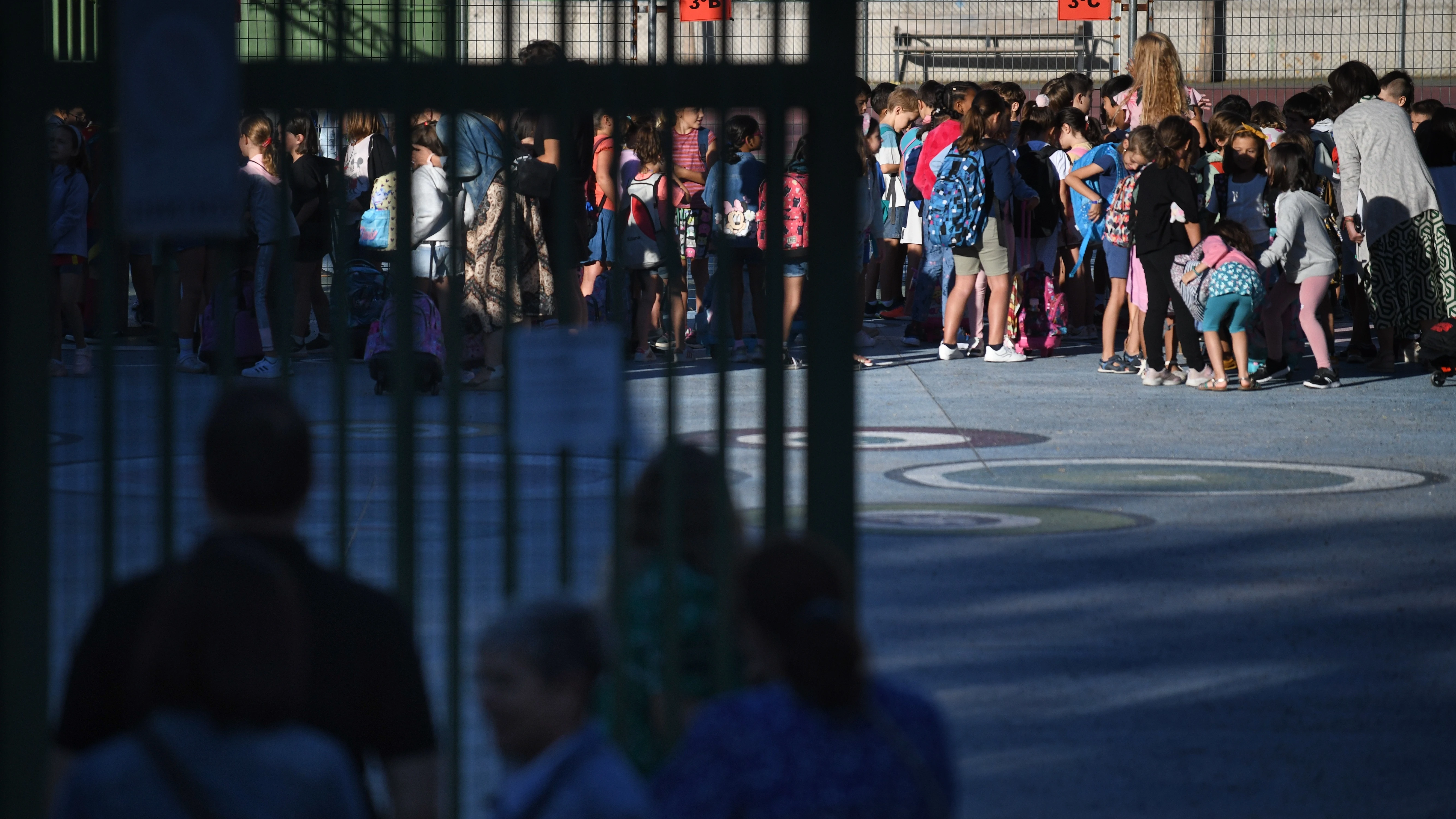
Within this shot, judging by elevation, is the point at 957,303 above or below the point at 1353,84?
below

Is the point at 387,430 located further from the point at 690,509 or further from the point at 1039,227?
the point at 690,509

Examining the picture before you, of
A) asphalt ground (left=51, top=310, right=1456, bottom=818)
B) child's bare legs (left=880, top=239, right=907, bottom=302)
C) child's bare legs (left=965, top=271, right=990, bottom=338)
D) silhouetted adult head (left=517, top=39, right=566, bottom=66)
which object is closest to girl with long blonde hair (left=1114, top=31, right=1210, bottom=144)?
→ child's bare legs (left=965, top=271, right=990, bottom=338)

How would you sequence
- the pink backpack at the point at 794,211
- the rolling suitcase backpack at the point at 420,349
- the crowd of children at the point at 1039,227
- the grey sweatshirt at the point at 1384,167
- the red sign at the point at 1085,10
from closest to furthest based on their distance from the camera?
the pink backpack at the point at 794,211, the rolling suitcase backpack at the point at 420,349, the crowd of children at the point at 1039,227, the grey sweatshirt at the point at 1384,167, the red sign at the point at 1085,10

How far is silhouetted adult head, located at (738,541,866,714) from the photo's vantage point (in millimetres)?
2693

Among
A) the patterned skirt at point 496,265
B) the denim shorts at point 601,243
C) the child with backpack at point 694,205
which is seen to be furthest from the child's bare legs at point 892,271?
the patterned skirt at point 496,265

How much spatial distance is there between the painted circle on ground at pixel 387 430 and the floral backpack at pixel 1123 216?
15.5 feet

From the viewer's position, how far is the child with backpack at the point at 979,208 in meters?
13.8

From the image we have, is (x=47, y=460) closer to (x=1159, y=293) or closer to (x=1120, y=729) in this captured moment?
(x=1120, y=729)

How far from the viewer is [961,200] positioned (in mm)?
13852

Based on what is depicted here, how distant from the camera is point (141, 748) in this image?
8.18ft

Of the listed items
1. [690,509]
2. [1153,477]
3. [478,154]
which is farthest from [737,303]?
[690,509]

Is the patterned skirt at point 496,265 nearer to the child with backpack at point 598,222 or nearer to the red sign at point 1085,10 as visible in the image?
the child with backpack at point 598,222

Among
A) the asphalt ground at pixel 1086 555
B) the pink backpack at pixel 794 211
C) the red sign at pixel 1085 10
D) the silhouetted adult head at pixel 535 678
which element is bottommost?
the asphalt ground at pixel 1086 555

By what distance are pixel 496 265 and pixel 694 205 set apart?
10.9ft
